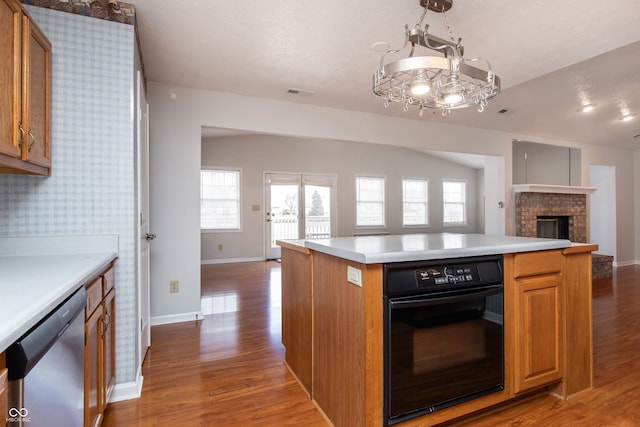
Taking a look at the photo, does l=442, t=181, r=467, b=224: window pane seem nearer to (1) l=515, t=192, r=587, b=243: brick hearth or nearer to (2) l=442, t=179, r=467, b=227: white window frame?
(2) l=442, t=179, r=467, b=227: white window frame

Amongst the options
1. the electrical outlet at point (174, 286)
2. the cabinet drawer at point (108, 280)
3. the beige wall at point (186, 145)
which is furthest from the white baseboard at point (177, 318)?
the cabinet drawer at point (108, 280)

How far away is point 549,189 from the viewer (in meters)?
5.59

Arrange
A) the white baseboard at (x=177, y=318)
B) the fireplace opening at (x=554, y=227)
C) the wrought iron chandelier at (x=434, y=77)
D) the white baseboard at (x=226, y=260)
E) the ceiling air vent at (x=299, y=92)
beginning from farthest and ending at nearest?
the white baseboard at (x=226, y=260), the fireplace opening at (x=554, y=227), the ceiling air vent at (x=299, y=92), the white baseboard at (x=177, y=318), the wrought iron chandelier at (x=434, y=77)

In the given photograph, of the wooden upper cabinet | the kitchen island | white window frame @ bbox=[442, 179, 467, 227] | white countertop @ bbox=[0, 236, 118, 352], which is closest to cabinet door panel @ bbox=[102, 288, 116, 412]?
white countertop @ bbox=[0, 236, 118, 352]

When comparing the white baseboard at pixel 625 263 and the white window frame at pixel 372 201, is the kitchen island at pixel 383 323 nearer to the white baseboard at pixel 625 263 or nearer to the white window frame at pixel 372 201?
the white window frame at pixel 372 201

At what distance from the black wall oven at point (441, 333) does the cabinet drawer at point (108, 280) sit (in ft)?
4.46

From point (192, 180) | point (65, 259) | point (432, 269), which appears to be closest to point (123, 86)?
point (65, 259)

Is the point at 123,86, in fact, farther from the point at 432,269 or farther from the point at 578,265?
the point at 578,265

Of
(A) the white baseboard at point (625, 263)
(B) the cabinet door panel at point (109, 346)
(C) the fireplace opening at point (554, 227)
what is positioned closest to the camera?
(B) the cabinet door panel at point (109, 346)

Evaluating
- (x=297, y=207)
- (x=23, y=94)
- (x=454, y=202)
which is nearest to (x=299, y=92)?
(x=23, y=94)

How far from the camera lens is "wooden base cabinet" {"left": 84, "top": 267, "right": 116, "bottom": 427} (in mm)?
1345

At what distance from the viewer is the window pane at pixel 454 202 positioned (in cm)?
942

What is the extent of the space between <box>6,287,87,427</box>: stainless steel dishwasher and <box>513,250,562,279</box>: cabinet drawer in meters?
1.89

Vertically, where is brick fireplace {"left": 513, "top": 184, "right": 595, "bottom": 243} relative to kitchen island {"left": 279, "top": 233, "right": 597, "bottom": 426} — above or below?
above
